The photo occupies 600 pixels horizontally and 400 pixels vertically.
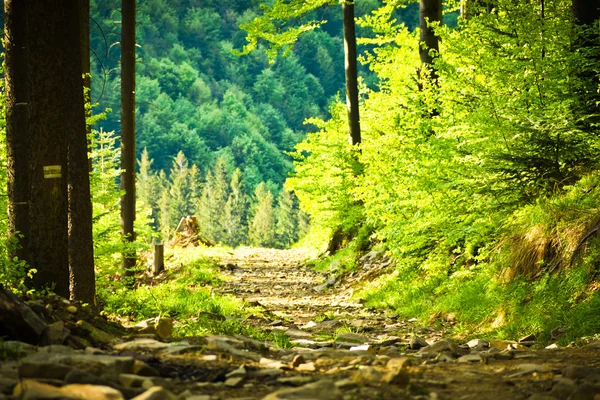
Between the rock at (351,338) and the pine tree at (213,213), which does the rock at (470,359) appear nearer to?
the rock at (351,338)

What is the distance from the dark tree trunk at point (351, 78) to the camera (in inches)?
727

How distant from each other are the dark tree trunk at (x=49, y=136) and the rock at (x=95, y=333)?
5.85 ft

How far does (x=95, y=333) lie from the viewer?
5176 millimetres

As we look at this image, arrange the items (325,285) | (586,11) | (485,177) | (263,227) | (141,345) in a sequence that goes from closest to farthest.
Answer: (141,345)
(485,177)
(586,11)
(325,285)
(263,227)

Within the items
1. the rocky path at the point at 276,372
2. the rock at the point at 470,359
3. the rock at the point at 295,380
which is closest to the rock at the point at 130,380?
the rocky path at the point at 276,372

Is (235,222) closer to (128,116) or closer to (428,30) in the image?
(128,116)

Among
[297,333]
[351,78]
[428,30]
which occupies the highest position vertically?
[428,30]

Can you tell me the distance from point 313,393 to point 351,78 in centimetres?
1610

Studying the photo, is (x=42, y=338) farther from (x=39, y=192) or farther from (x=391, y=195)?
(x=391, y=195)

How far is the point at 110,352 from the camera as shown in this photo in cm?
453

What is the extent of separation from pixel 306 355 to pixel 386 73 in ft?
47.0

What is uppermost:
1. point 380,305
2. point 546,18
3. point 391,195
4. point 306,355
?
point 546,18

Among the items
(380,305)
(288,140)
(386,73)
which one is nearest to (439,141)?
(380,305)

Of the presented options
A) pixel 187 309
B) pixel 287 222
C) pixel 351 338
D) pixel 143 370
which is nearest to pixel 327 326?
pixel 351 338
